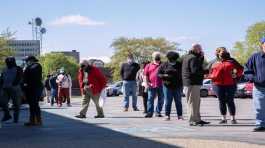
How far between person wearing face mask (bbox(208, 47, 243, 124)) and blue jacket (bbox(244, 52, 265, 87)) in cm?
146

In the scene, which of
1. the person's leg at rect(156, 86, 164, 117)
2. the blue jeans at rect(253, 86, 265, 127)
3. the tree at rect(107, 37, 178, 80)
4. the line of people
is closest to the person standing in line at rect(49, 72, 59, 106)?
the line of people

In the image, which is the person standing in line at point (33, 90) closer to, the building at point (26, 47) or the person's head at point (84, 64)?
the person's head at point (84, 64)

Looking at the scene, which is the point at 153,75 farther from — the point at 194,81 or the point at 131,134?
the point at 131,134

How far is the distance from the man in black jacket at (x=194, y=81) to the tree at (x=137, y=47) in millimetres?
89072

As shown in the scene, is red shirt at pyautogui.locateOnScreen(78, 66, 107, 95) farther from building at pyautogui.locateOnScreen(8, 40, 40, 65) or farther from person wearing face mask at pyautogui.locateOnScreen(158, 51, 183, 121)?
building at pyautogui.locateOnScreen(8, 40, 40, 65)

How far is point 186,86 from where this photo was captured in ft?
42.8

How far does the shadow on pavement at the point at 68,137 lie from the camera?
31.9 ft

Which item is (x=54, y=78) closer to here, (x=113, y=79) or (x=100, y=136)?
(x=100, y=136)

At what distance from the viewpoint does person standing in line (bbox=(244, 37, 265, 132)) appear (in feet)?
37.5

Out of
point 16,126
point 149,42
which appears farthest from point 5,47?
point 16,126

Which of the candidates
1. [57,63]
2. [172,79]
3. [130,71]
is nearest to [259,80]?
[172,79]

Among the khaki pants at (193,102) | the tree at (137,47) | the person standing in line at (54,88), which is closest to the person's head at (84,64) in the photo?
the khaki pants at (193,102)

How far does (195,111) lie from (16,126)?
432 centimetres

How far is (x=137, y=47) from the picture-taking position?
4082 inches
